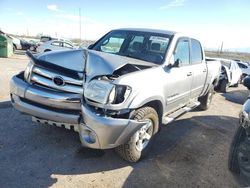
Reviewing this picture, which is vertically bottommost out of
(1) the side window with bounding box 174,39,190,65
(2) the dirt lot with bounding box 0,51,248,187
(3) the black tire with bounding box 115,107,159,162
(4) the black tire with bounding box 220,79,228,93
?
(4) the black tire with bounding box 220,79,228,93

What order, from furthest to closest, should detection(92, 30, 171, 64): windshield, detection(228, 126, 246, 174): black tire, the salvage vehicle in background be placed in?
detection(92, 30, 171, 64): windshield, detection(228, 126, 246, 174): black tire, the salvage vehicle in background

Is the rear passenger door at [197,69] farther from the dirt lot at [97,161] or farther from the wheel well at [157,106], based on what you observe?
the wheel well at [157,106]

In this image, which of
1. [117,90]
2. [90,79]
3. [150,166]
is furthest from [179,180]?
[90,79]

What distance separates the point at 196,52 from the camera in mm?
5801

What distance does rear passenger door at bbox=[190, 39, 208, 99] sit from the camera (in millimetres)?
5426

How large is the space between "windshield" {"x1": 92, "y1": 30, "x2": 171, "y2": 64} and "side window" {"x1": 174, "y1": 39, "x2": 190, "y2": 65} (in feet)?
0.88

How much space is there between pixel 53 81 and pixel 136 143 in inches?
58.3

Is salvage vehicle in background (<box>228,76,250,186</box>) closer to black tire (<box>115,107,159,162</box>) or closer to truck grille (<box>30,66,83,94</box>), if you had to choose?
black tire (<box>115,107,159,162</box>)

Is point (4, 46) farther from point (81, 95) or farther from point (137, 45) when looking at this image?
point (81, 95)

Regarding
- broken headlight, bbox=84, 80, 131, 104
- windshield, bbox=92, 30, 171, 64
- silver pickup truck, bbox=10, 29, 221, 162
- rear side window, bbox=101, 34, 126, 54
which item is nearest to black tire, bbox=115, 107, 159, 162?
silver pickup truck, bbox=10, 29, 221, 162

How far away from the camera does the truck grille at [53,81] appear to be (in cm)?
361

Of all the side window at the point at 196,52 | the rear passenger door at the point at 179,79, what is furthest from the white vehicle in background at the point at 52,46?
the rear passenger door at the point at 179,79

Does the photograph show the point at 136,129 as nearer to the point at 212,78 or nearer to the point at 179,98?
the point at 179,98

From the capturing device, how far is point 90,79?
11.5 feet
